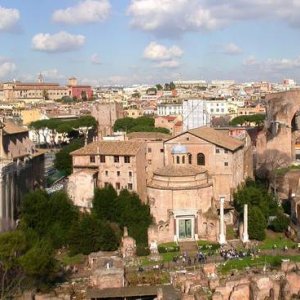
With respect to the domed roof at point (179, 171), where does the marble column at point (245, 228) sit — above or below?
below

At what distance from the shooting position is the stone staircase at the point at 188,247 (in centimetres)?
2864

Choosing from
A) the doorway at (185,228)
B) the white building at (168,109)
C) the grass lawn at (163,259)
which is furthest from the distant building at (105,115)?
the grass lawn at (163,259)

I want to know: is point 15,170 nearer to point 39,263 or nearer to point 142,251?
point 142,251

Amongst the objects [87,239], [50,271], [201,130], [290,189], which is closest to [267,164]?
[290,189]

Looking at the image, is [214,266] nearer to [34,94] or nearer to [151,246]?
[151,246]

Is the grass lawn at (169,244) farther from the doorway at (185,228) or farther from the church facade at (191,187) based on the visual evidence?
the doorway at (185,228)

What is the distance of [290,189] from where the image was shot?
3656 centimetres

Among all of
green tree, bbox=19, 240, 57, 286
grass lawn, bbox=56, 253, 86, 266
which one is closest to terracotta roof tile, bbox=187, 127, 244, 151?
grass lawn, bbox=56, 253, 86, 266

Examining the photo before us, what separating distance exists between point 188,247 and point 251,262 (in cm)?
407

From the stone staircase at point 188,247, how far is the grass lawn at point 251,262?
260 centimetres

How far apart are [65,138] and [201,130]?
127 ft

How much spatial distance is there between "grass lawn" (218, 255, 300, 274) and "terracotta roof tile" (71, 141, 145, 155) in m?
9.56

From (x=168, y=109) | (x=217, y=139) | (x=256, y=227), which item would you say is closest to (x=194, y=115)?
(x=217, y=139)

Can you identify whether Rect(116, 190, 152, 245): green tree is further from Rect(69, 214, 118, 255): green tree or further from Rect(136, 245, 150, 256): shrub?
Rect(69, 214, 118, 255): green tree
